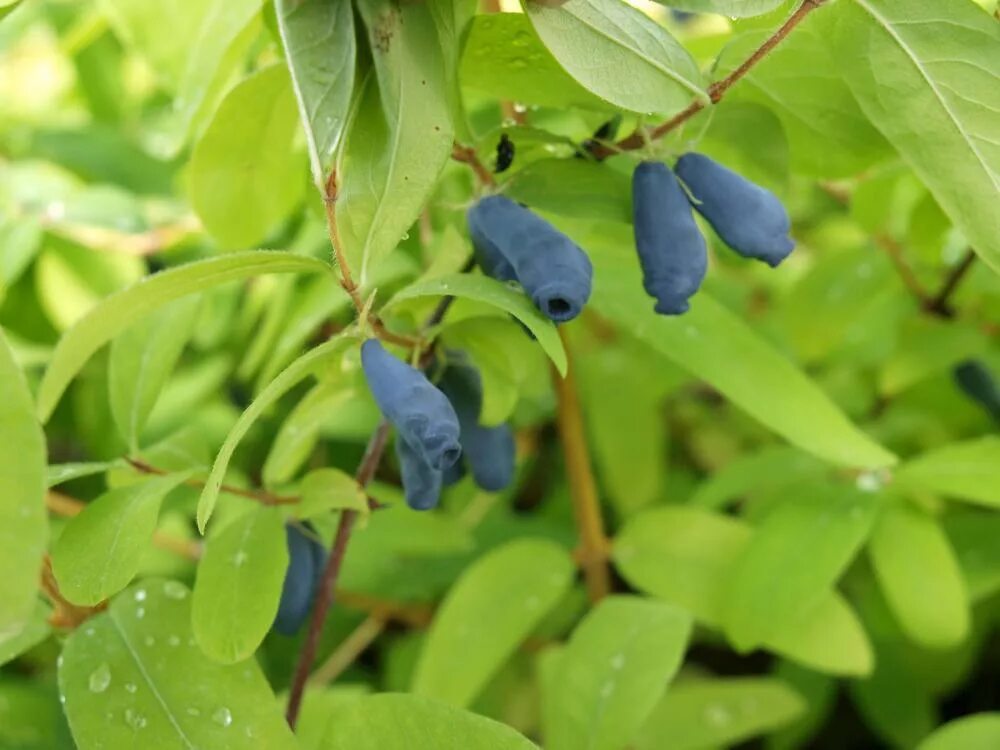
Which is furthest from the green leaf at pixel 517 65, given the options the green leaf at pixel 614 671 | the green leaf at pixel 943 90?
the green leaf at pixel 614 671

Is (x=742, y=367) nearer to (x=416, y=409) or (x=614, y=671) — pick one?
(x=614, y=671)

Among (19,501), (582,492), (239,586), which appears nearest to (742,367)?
(582,492)

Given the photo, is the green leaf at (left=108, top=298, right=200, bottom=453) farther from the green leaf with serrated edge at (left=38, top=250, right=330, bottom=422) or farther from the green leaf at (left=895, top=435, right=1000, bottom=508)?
the green leaf at (left=895, top=435, right=1000, bottom=508)

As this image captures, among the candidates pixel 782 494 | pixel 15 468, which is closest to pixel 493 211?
pixel 15 468

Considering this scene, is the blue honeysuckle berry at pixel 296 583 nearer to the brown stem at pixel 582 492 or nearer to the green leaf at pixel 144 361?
the green leaf at pixel 144 361

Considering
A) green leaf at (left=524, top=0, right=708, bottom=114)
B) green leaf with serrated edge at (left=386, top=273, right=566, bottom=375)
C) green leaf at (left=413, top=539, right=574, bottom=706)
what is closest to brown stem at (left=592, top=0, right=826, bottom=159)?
green leaf at (left=524, top=0, right=708, bottom=114)

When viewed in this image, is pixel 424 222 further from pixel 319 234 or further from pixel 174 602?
pixel 174 602
